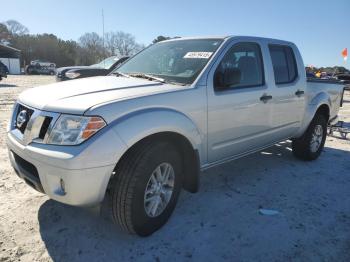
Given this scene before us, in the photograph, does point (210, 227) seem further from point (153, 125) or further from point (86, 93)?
point (86, 93)

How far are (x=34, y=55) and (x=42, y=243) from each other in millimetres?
70119

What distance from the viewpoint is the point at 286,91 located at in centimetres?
461

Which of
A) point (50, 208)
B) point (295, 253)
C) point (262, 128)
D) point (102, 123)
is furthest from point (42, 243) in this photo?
point (262, 128)

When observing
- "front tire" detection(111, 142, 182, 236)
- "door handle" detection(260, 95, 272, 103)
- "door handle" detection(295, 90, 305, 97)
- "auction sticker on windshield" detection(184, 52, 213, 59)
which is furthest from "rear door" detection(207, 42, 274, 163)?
"door handle" detection(295, 90, 305, 97)

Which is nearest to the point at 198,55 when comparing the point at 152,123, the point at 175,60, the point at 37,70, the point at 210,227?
the point at 175,60

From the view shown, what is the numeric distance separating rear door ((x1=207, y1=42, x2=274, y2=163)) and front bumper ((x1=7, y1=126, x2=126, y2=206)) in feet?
4.12

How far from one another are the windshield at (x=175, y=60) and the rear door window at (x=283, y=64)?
1116 millimetres

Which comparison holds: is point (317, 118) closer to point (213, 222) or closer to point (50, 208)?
point (213, 222)

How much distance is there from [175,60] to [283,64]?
5.91 feet

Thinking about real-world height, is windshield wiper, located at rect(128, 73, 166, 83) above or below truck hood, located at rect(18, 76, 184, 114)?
above

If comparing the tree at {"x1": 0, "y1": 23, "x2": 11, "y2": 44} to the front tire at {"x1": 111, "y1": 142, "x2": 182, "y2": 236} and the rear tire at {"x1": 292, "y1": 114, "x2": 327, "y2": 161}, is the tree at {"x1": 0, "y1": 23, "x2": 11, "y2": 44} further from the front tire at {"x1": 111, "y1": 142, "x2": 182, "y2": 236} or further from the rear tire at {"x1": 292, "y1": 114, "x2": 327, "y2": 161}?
the front tire at {"x1": 111, "y1": 142, "x2": 182, "y2": 236}

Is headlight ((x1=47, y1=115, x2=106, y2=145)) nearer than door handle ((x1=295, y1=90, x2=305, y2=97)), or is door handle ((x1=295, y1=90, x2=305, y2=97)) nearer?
headlight ((x1=47, y1=115, x2=106, y2=145))

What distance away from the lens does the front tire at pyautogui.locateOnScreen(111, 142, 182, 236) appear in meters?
2.76

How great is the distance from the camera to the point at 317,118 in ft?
18.3
